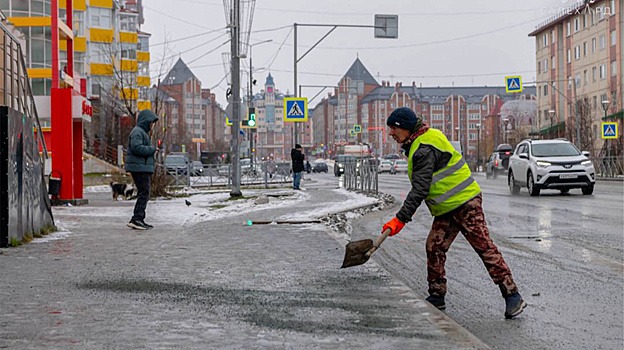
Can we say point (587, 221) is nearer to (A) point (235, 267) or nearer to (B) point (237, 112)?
(A) point (235, 267)

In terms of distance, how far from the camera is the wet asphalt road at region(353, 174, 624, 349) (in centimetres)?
573

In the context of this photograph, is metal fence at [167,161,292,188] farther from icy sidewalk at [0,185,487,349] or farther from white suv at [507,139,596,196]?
icy sidewalk at [0,185,487,349]

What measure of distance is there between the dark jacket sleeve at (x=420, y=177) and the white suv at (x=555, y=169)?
17.8 m

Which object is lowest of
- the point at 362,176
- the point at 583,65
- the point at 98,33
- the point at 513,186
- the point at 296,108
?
the point at 513,186

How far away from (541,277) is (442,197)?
2.34 meters

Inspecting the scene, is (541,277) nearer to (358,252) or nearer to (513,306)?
(513,306)

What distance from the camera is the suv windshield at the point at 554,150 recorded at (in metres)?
24.1

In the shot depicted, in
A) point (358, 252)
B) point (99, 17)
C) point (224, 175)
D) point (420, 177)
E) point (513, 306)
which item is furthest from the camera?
point (99, 17)

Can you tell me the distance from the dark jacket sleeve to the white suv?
58.4ft

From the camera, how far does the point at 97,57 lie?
2908 inches

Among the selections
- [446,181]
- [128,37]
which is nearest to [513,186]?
[446,181]

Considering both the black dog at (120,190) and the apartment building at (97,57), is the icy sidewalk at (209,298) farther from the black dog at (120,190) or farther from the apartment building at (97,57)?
the apartment building at (97,57)

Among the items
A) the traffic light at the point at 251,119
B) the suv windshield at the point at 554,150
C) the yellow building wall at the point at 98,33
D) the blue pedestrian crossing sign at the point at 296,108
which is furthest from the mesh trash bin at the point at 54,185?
the yellow building wall at the point at 98,33

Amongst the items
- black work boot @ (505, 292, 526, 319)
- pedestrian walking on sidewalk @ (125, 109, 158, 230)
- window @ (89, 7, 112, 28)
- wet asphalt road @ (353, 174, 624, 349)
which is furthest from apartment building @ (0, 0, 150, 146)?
black work boot @ (505, 292, 526, 319)
